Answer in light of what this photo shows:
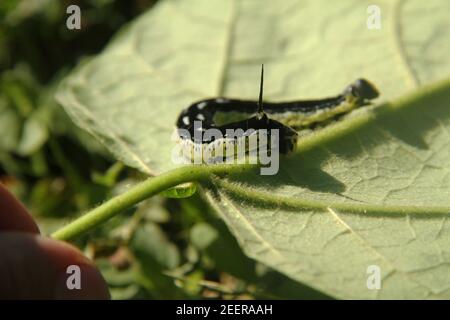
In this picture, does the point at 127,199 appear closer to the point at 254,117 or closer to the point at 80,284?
the point at 80,284

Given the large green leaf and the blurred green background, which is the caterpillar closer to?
the large green leaf

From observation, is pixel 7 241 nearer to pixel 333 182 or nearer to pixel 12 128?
pixel 333 182

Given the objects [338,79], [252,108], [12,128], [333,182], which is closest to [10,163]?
[12,128]

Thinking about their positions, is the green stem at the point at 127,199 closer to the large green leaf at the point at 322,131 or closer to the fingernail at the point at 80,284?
the large green leaf at the point at 322,131

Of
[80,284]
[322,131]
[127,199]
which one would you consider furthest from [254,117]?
[80,284]

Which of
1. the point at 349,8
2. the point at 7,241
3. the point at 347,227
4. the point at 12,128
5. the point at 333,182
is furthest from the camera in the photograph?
the point at 12,128

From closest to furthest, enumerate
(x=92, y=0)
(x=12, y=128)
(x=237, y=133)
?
(x=237, y=133) < (x=12, y=128) < (x=92, y=0)

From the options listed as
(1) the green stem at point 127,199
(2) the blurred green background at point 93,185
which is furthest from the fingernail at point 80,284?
(2) the blurred green background at point 93,185
